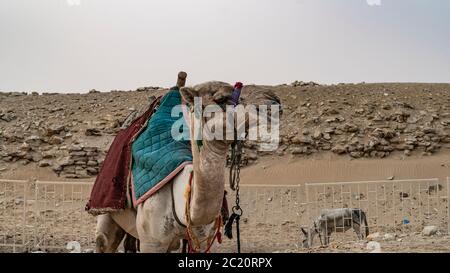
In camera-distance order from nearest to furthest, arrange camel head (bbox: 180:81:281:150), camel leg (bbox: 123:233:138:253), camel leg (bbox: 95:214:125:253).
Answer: camel head (bbox: 180:81:281:150)
camel leg (bbox: 95:214:125:253)
camel leg (bbox: 123:233:138:253)

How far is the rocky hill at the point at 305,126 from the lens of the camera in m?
A: 26.4

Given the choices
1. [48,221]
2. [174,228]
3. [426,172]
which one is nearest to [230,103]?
[174,228]

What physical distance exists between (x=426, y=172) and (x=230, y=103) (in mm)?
22436

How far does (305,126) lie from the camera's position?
28609 mm

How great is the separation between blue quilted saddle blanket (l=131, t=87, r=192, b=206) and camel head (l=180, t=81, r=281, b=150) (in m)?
0.78

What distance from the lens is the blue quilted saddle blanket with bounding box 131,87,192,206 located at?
453 cm

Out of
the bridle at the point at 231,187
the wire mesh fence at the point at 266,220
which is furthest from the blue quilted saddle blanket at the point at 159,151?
the wire mesh fence at the point at 266,220

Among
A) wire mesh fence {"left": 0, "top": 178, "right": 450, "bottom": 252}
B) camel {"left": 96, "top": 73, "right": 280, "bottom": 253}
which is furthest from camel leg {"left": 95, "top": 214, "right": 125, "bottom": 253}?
wire mesh fence {"left": 0, "top": 178, "right": 450, "bottom": 252}

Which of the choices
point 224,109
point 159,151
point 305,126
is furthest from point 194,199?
point 305,126

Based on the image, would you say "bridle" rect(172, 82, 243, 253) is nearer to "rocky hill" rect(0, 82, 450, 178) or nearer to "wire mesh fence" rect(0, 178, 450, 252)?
"wire mesh fence" rect(0, 178, 450, 252)

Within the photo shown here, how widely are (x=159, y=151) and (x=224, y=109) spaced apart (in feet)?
4.29

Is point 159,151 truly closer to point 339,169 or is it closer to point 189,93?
point 189,93

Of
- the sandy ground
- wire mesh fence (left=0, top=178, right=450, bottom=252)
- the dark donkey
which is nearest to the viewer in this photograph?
the dark donkey

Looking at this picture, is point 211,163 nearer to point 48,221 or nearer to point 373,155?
point 48,221
